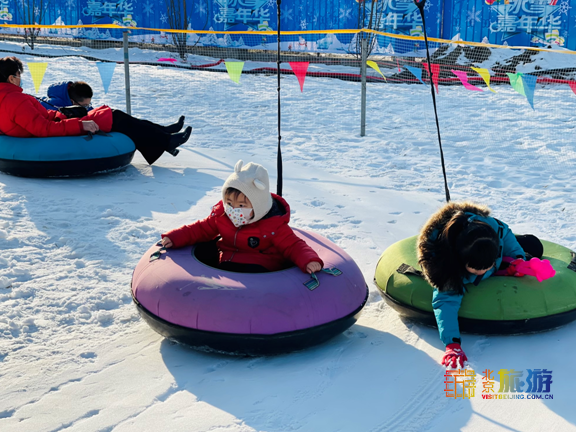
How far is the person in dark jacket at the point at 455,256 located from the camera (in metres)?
3.53

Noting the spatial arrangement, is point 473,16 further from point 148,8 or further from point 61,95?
point 61,95

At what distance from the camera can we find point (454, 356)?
3.57m

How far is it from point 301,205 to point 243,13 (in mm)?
10814

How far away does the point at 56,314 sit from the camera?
13.9 feet

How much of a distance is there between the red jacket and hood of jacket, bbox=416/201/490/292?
2.20 ft

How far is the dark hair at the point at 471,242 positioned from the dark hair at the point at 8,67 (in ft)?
17.5

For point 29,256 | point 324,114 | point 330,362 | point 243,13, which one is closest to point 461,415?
point 330,362

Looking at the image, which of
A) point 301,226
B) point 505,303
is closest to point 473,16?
point 301,226

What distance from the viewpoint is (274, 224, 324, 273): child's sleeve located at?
12.5 feet

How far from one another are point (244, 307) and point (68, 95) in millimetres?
5317

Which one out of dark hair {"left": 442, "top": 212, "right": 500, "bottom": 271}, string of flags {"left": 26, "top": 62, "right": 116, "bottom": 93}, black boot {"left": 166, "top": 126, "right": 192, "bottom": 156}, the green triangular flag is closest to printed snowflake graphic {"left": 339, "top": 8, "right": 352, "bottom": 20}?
string of flags {"left": 26, "top": 62, "right": 116, "bottom": 93}

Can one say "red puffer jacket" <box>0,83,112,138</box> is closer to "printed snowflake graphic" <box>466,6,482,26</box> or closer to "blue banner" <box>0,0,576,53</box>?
"blue banner" <box>0,0,576,53</box>

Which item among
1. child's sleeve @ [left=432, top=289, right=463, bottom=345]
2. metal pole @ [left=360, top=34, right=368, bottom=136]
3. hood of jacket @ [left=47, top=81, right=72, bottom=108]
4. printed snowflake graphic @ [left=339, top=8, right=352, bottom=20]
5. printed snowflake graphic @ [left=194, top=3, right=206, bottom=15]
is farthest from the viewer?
printed snowflake graphic @ [left=194, top=3, right=206, bottom=15]

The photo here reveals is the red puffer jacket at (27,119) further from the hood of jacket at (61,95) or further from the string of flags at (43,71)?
the string of flags at (43,71)
